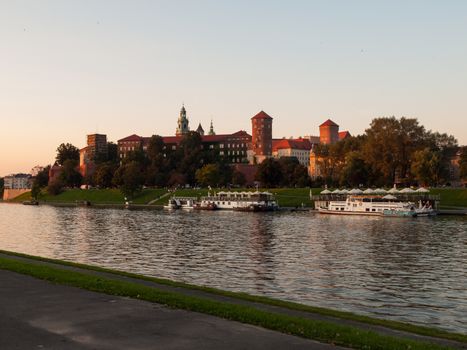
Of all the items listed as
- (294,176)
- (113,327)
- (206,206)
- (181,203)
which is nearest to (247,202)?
(206,206)

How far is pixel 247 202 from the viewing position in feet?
427

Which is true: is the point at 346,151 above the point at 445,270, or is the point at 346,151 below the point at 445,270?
above

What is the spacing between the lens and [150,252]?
48.5 m

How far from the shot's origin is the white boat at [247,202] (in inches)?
4924

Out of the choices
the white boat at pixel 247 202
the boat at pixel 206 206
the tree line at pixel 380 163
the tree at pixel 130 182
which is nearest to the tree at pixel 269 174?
the tree line at pixel 380 163

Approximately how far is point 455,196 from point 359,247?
253ft

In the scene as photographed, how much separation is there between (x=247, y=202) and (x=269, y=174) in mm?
34898

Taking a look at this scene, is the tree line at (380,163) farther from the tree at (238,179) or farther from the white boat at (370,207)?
the white boat at (370,207)

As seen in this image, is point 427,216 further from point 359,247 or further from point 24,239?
point 24,239

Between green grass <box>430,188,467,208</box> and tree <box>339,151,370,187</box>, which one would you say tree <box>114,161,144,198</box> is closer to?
tree <box>339,151,370,187</box>

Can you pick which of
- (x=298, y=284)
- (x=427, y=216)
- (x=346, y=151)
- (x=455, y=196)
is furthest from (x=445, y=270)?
(x=346, y=151)

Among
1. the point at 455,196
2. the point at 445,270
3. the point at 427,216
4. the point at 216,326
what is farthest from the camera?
the point at 455,196

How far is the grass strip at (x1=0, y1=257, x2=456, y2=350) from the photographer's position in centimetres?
1455

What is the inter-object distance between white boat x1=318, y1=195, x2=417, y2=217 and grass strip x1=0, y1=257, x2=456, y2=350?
84540 millimetres
